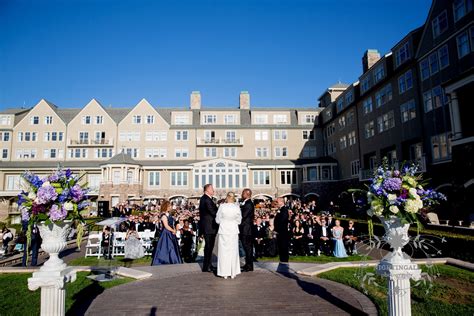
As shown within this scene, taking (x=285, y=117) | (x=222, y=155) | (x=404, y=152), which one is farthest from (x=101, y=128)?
(x=404, y=152)

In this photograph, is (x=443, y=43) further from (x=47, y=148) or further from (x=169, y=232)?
(x=47, y=148)

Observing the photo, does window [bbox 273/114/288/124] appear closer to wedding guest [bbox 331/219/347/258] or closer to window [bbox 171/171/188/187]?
window [bbox 171/171/188/187]

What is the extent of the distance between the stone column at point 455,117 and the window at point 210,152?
1237 inches

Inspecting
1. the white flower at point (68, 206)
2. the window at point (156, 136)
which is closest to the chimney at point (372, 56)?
the window at point (156, 136)

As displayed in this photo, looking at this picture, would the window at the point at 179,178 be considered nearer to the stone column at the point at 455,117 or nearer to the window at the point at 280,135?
the window at the point at 280,135

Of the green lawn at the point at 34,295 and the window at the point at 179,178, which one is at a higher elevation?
the window at the point at 179,178

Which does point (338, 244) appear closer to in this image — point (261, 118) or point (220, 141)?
point (220, 141)

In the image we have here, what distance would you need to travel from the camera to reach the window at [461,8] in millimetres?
20016

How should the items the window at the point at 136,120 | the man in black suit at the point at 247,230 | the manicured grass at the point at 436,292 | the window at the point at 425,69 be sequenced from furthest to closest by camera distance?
the window at the point at 136,120 → the window at the point at 425,69 → the man in black suit at the point at 247,230 → the manicured grass at the point at 436,292

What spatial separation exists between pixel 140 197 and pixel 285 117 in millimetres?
24077

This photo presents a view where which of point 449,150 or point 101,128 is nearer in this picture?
point 449,150

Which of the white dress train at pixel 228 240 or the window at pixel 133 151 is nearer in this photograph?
the white dress train at pixel 228 240

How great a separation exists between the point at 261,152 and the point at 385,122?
67.3 feet

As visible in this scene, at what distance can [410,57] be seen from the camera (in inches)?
1009
